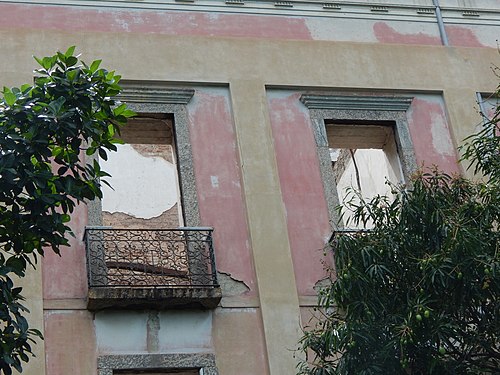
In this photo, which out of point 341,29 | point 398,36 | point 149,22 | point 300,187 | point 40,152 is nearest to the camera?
point 40,152

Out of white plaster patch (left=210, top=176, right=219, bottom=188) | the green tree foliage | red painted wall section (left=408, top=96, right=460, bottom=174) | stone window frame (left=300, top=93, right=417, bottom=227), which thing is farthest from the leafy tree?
red painted wall section (left=408, top=96, right=460, bottom=174)

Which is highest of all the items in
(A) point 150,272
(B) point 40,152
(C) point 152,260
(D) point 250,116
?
(D) point 250,116

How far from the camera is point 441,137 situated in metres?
17.9

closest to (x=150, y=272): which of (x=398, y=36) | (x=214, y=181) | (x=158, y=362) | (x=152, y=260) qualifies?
(x=152, y=260)

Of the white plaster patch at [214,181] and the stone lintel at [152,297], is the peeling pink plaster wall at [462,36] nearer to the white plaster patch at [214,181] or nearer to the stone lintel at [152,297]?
the white plaster patch at [214,181]

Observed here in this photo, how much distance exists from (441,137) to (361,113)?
1.10 meters

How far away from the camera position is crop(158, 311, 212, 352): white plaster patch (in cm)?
1541

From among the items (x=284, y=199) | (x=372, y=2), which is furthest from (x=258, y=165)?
(x=372, y=2)

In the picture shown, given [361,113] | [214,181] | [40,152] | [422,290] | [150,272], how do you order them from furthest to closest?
[361,113]
[214,181]
[150,272]
[422,290]
[40,152]

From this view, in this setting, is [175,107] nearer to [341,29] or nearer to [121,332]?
[341,29]

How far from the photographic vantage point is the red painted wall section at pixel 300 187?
53.7ft

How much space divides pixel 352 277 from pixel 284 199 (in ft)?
11.7

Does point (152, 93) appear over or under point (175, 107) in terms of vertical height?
over

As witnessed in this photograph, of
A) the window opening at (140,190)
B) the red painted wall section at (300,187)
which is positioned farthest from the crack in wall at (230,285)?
the window opening at (140,190)
